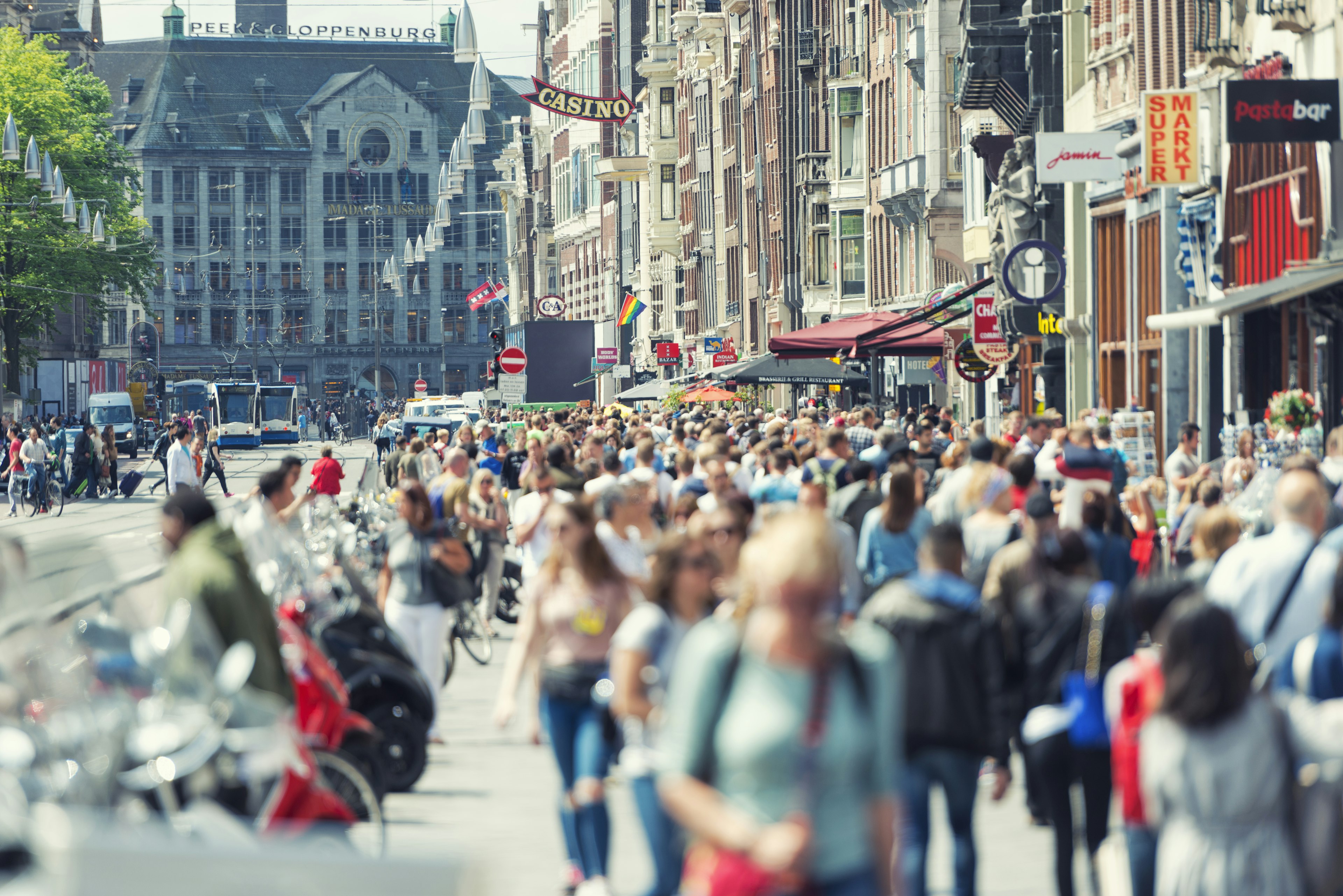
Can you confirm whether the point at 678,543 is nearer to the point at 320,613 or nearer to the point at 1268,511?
the point at 320,613

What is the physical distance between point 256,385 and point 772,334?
24.7 m

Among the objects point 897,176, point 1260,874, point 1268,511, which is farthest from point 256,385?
point 1260,874

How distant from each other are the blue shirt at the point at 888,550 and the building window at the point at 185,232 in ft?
433

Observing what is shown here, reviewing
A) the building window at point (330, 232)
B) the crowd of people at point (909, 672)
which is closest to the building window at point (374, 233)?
the building window at point (330, 232)

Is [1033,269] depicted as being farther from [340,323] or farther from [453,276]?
[453,276]

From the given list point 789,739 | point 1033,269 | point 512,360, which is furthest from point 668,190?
point 789,739

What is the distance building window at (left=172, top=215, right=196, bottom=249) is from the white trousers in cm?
13037

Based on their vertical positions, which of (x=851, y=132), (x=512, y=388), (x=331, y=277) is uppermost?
(x=331, y=277)

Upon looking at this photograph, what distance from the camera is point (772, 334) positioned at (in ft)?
224

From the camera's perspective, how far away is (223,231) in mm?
138875

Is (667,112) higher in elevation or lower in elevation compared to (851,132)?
higher

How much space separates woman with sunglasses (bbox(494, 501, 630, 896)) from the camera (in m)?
7.92

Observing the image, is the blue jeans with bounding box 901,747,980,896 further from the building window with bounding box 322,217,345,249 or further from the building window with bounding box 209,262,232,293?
the building window with bounding box 322,217,345,249

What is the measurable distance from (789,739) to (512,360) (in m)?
35.6
